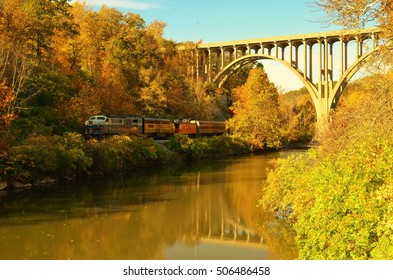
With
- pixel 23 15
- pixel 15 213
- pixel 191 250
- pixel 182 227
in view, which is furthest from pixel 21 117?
pixel 191 250

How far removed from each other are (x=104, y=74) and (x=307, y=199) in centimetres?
3370

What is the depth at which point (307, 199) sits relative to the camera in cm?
1274

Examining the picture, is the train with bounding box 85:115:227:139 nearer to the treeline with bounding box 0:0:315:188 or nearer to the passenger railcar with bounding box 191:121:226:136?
the passenger railcar with bounding box 191:121:226:136

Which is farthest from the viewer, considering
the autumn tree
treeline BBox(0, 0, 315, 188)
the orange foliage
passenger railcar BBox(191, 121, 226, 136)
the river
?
passenger railcar BBox(191, 121, 226, 136)

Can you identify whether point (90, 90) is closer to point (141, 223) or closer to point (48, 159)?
point (48, 159)

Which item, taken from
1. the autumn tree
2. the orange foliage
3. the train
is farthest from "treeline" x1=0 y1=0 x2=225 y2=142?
the autumn tree

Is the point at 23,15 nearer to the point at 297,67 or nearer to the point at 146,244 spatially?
the point at 146,244

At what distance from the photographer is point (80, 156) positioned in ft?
89.0

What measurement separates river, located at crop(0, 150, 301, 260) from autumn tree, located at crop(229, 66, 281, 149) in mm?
18287

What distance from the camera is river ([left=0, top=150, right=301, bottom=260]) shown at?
12.9m

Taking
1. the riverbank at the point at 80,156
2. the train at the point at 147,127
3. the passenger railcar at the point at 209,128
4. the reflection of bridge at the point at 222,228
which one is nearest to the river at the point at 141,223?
the reflection of bridge at the point at 222,228

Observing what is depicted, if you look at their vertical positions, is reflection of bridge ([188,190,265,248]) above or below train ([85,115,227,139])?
below

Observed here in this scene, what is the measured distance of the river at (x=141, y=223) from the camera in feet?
42.4

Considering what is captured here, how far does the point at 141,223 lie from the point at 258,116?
29090 mm
